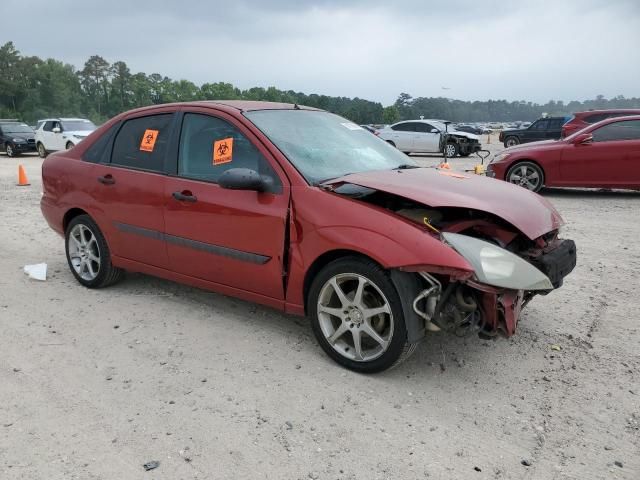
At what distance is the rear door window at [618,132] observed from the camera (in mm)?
9414

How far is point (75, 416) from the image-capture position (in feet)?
9.38

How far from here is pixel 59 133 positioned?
21.0 m

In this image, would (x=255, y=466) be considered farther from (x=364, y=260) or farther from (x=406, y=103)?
(x=406, y=103)

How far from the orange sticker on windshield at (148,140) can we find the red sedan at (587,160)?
254 inches

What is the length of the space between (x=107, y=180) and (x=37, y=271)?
1.50m

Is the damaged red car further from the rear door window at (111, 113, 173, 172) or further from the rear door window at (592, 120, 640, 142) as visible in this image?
the rear door window at (592, 120, 640, 142)

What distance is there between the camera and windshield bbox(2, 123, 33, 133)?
76.7ft

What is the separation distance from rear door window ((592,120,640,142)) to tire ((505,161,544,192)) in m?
1.10

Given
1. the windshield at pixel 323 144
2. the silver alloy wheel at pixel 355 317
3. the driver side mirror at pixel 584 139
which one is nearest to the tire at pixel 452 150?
the driver side mirror at pixel 584 139

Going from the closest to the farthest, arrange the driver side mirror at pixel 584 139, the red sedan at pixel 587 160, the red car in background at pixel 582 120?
the red sedan at pixel 587 160
the driver side mirror at pixel 584 139
the red car in background at pixel 582 120

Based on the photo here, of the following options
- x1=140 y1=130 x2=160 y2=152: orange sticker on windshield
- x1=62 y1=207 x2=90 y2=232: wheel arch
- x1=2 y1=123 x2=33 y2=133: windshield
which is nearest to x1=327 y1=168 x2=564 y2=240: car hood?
x1=140 y1=130 x2=160 y2=152: orange sticker on windshield

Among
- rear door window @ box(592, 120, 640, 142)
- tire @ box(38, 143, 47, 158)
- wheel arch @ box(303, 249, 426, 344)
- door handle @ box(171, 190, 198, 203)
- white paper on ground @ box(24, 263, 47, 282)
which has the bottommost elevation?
white paper on ground @ box(24, 263, 47, 282)

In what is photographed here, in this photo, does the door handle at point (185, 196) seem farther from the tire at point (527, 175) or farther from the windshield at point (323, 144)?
the tire at point (527, 175)

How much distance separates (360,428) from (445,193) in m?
1.49
